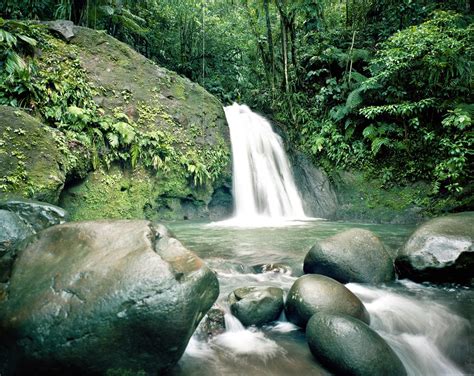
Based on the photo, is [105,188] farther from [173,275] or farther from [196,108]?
[173,275]

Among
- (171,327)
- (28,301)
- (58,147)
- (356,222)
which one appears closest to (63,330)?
(28,301)

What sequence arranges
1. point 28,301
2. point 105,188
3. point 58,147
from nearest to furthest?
point 28,301, point 58,147, point 105,188

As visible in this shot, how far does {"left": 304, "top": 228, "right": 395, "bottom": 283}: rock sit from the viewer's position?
418 centimetres

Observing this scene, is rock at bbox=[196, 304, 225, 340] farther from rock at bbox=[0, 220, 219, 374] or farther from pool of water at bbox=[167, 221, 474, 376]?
rock at bbox=[0, 220, 219, 374]

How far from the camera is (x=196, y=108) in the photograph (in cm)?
1070

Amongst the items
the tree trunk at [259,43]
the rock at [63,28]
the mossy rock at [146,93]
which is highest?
the tree trunk at [259,43]

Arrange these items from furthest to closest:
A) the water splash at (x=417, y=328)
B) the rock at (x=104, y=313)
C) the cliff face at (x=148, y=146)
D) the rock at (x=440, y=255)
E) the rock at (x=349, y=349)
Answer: the cliff face at (x=148, y=146), the rock at (x=440, y=255), the water splash at (x=417, y=328), the rock at (x=349, y=349), the rock at (x=104, y=313)

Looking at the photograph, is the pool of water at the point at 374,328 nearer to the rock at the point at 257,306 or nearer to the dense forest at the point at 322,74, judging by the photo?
the rock at the point at 257,306

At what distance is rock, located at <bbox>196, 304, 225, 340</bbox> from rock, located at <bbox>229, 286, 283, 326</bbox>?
6.0 inches

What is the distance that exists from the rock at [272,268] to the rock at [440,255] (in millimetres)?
1540

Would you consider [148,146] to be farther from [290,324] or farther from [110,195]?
[290,324]

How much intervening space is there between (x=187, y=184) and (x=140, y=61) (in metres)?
4.28

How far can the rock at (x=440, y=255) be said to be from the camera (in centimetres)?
411

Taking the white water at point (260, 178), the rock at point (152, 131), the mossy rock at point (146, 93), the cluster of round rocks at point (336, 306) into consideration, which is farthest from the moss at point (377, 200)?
the cluster of round rocks at point (336, 306)
